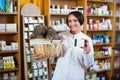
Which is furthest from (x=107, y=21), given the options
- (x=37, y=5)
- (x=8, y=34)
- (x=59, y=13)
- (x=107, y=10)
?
(x=8, y=34)

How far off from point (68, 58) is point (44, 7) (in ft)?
7.80

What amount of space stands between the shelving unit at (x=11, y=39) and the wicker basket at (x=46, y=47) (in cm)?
204

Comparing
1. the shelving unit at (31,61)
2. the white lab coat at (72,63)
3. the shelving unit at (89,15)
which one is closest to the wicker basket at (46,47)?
the white lab coat at (72,63)

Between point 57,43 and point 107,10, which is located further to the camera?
point 107,10

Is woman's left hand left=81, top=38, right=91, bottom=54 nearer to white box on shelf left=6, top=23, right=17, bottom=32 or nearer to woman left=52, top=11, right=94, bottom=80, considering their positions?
woman left=52, top=11, right=94, bottom=80

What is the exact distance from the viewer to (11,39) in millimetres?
3863

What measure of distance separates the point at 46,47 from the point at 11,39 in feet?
7.75

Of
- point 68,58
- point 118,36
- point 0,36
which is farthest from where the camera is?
point 0,36

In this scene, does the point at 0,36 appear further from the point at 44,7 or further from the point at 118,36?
the point at 118,36

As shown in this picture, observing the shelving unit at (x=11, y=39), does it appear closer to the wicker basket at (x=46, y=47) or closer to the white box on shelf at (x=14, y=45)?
the white box on shelf at (x=14, y=45)

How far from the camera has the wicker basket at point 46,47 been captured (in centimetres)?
162

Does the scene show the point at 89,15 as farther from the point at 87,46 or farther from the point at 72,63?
the point at 87,46

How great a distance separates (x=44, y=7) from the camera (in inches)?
160

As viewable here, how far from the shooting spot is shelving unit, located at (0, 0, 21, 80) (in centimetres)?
356
